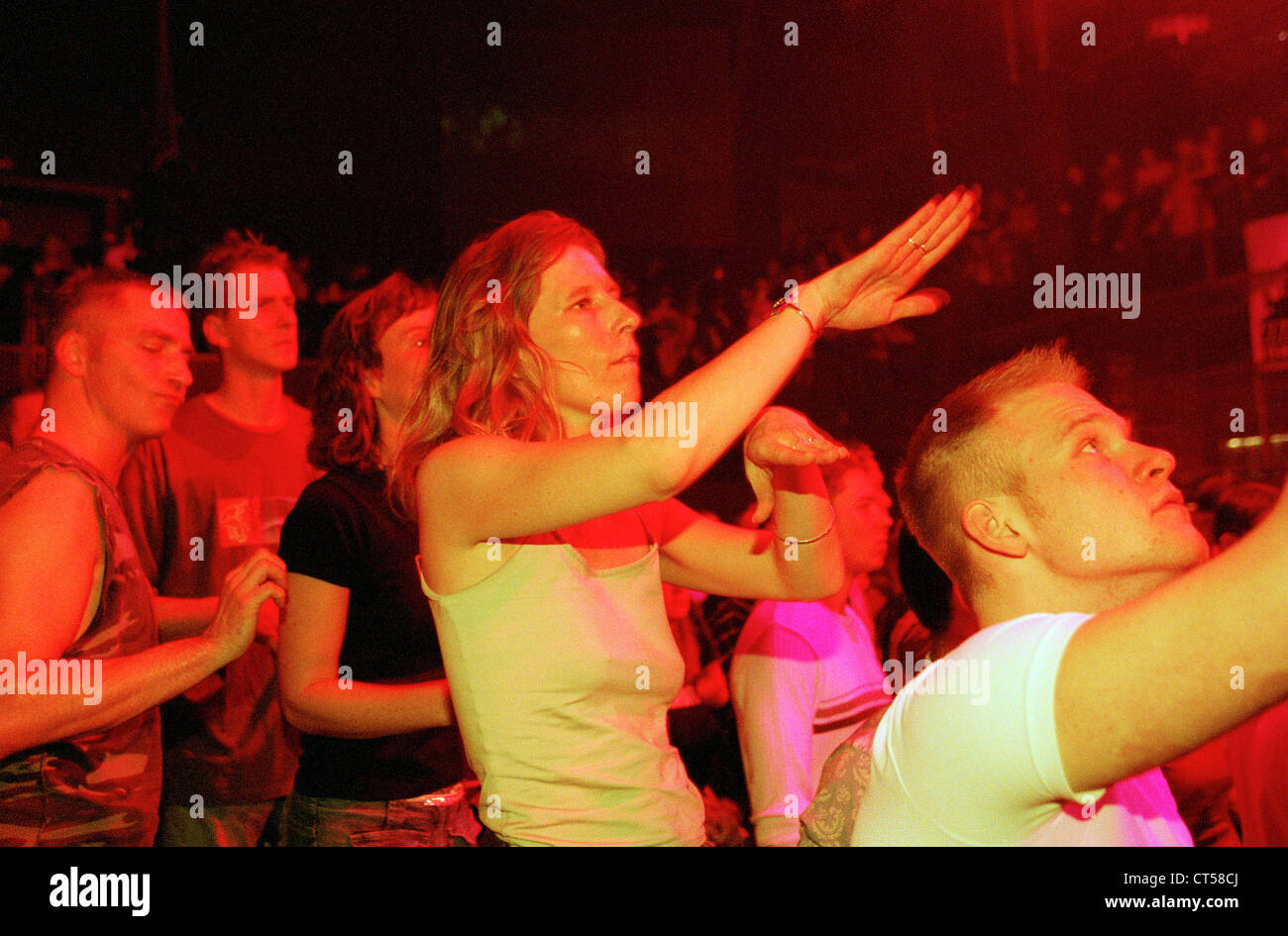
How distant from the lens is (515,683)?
1.43m

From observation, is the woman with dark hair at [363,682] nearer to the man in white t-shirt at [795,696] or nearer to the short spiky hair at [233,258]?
the man in white t-shirt at [795,696]

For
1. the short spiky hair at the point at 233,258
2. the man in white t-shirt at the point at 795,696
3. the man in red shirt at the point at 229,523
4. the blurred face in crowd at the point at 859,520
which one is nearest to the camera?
the man in white t-shirt at the point at 795,696

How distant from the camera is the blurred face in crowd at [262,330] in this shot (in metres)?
2.89

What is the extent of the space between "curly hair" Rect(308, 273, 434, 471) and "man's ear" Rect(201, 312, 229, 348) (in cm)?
77

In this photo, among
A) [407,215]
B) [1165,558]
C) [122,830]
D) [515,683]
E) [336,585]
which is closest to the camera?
[1165,558]

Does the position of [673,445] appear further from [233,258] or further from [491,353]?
[233,258]

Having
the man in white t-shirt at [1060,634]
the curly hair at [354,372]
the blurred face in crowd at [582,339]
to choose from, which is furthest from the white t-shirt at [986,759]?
the curly hair at [354,372]

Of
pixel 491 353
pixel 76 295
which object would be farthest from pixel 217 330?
pixel 491 353

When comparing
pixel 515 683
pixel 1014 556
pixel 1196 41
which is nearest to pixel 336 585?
pixel 515 683

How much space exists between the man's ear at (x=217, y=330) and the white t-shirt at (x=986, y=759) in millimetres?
2412

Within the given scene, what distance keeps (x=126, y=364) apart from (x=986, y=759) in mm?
1689

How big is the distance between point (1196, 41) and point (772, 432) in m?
5.82

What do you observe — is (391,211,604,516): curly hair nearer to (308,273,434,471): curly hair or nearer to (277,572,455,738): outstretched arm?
(277,572,455,738): outstretched arm

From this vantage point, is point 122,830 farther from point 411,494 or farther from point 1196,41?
point 1196,41
